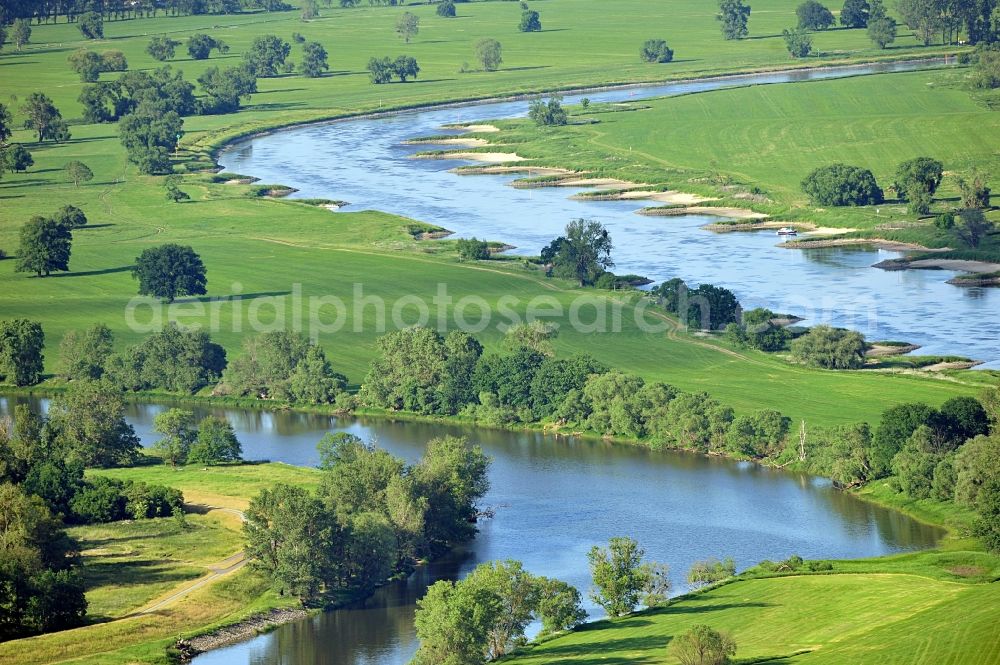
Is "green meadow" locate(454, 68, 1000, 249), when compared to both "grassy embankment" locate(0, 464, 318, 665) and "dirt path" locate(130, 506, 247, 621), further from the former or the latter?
"dirt path" locate(130, 506, 247, 621)

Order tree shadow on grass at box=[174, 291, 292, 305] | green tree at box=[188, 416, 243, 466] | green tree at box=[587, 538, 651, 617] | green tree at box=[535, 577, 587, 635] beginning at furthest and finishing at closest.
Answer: tree shadow on grass at box=[174, 291, 292, 305]
green tree at box=[188, 416, 243, 466]
green tree at box=[587, 538, 651, 617]
green tree at box=[535, 577, 587, 635]

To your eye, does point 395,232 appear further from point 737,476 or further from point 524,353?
point 737,476

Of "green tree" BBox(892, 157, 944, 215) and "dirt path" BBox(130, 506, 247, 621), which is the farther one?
"green tree" BBox(892, 157, 944, 215)

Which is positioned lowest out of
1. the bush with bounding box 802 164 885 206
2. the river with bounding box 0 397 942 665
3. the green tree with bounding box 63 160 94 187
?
the river with bounding box 0 397 942 665

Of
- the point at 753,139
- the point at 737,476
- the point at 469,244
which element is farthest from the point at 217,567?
the point at 753,139

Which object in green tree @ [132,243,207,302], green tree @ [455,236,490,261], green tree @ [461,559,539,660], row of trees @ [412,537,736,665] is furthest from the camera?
green tree @ [455,236,490,261]

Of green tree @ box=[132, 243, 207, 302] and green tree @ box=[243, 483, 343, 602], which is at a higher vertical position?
green tree @ box=[132, 243, 207, 302]

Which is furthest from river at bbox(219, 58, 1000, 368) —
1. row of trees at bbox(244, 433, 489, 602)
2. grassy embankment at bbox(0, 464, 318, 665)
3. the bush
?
grassy embankment at bbox(0, 464, 318, 665)
